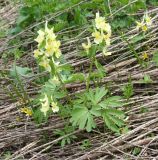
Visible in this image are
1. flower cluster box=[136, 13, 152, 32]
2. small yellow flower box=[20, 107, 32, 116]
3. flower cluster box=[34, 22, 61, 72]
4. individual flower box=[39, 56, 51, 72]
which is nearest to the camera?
flower cluster box=[34, 22, 61, 72]

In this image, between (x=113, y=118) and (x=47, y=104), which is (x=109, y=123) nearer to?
(x=113, y=118)

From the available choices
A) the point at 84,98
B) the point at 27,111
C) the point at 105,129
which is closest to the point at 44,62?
the point at 84,98

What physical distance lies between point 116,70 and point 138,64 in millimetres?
149

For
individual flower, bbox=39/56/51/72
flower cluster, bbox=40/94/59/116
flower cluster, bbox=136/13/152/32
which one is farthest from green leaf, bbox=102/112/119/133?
flower cluster, bbox=136/13/152/32

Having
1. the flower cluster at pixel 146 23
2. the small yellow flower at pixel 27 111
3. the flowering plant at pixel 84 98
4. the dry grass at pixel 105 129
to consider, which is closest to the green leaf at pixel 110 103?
the flowering plant at pixel 84 98

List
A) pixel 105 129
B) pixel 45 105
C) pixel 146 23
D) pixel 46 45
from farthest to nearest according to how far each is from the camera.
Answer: pixel 146 23, pixel 105 129, pixel 45 105, pixel 46 45

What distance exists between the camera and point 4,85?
2984mm

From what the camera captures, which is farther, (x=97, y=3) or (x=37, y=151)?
(x=97, y=3)

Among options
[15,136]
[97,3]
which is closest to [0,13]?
[97,3]

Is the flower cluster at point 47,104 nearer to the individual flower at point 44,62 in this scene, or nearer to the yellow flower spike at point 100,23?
the individual flower at point 44,62

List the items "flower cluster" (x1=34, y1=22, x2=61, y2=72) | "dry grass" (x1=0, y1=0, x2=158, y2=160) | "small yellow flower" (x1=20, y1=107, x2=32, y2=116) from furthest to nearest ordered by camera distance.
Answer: "small yellow flower" (x1=20, y1=107, x2=32, y2=116) → "dry grass" (x1=0, y1=0, x2=158, y2=160) → "flower cluster" (x1=34, y1=22, x2=61, y2=72)

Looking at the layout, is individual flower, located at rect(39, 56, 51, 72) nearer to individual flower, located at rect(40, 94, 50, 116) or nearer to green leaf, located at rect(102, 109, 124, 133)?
individual flower, located at rect(40, 94, 50, 116)

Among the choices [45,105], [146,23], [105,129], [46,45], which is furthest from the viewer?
[146,23]

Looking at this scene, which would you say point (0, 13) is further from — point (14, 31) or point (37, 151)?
point (37, 151)
